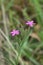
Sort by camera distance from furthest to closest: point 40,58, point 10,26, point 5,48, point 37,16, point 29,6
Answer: point 29,6, point 37,16, point 10,26, point 40,58, point 5,48

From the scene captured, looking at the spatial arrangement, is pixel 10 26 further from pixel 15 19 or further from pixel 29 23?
pixel 29 23

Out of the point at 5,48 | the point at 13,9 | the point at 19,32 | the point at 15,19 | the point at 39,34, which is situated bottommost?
the point at 19,32

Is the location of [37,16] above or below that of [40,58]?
above

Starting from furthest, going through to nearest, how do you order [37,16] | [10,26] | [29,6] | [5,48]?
1. [29,6]
2. [37,16]
3. [10,26]
4. [5,48]

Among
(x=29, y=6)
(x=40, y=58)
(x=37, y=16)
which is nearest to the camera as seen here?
(x=40, y=58)

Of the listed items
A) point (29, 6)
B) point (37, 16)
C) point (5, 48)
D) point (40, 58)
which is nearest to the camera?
point (5, 48)

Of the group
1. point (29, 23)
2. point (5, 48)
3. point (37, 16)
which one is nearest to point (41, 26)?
point (37, 16)

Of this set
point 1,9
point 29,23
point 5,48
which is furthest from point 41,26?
point 29,23

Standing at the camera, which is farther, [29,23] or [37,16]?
[37,16]

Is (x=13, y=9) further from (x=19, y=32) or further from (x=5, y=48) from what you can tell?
(x=19, y=32)
